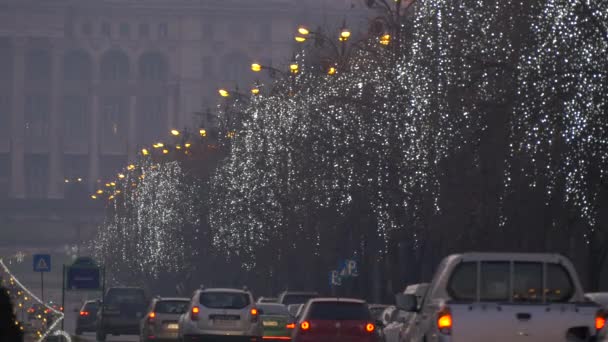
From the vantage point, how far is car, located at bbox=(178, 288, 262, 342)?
4619cm

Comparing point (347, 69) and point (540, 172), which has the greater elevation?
point (347, 69)

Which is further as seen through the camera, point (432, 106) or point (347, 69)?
point (347, 69)

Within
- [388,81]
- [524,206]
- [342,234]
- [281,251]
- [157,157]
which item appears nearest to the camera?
[524,206]

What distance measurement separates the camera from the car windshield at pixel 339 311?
4008 centimetres

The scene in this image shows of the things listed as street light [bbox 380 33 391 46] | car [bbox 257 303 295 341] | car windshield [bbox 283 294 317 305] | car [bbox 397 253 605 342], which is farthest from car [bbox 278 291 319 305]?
car [bbox 397 253 605 342]

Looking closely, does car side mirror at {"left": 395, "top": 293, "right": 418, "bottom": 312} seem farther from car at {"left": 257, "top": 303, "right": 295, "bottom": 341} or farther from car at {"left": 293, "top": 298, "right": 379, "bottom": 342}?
car at {"left": 257, "top": 303, "right": 295, "bottom": 341}

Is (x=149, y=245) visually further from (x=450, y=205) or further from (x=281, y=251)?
(x=450, y=205)

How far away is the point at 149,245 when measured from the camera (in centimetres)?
11975

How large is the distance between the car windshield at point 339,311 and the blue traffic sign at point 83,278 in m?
12.0

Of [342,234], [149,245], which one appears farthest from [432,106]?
[149,245]

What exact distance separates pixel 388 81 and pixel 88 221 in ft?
382

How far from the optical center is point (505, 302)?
2514cm

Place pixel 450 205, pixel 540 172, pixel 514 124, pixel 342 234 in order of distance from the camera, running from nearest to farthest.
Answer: pixel 514 124
pixel 540 172
pixel 450 205
pixel 342 234

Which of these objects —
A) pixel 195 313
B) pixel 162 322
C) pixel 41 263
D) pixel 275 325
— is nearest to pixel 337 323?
pixel 195 313
